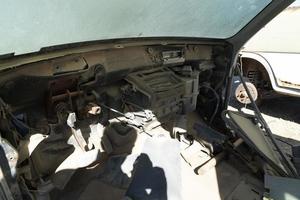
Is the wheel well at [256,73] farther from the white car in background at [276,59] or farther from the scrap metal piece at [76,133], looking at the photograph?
the scrap metal piece at [76,133]

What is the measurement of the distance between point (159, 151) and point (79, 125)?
0.48 metres

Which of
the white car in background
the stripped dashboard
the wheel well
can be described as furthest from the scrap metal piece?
the wheel well

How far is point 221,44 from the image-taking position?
195 centimetres

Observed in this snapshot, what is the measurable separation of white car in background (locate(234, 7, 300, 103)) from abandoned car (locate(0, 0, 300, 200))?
4.84 feet

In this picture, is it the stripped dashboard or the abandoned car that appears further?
the stripped dashboard

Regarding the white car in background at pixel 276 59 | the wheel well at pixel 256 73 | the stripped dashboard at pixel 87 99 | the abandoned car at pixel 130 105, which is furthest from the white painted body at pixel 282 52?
the stripped dashboard at pixel 87 99

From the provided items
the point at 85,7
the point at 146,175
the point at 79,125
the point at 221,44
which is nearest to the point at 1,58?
the point at 85,7

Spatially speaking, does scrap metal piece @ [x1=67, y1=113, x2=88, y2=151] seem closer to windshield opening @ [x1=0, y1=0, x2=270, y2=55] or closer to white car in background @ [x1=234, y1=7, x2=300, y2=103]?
windshield opening @ [x1=0, y1=0, x2=270, y2=55]

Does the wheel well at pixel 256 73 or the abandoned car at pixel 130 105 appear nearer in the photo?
the abandoned car at pixel 130 105

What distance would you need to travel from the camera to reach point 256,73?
386cm

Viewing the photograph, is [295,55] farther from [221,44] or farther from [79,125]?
[79,125]

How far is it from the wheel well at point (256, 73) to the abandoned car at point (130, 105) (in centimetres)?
179

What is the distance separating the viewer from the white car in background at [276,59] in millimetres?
3402

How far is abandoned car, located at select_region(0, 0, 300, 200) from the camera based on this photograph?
44.6 inches
